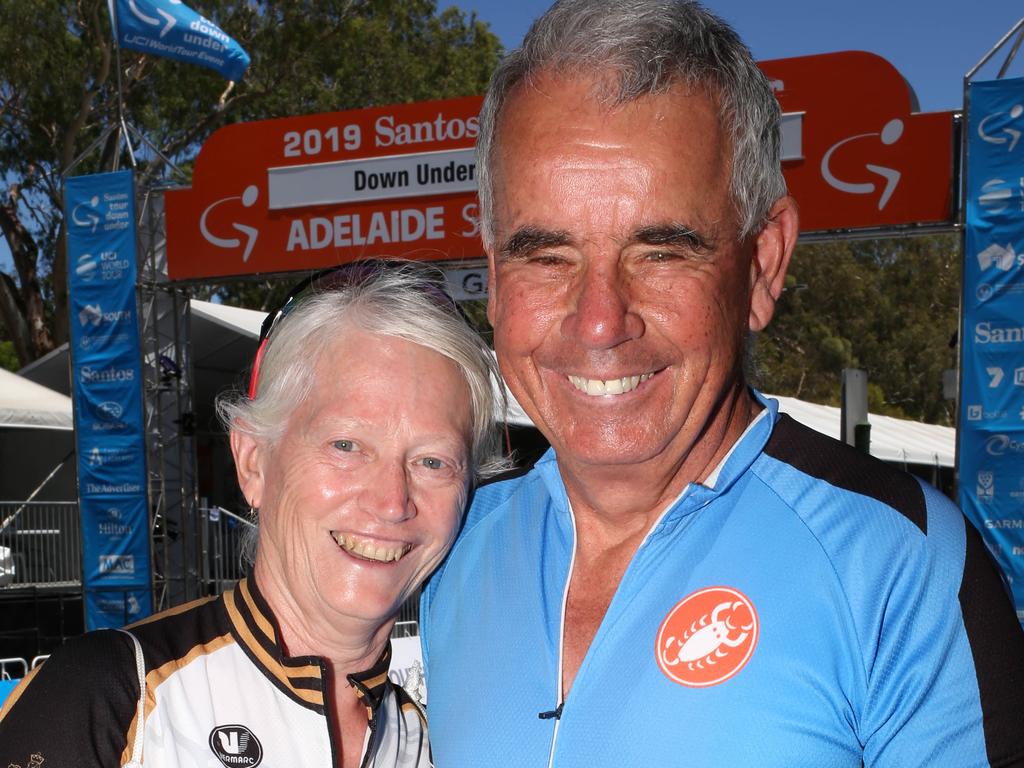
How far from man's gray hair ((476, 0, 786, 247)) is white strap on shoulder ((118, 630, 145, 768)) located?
110cm

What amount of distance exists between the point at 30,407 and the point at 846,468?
465 inches

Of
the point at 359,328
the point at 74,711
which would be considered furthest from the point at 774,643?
the point at 74,711

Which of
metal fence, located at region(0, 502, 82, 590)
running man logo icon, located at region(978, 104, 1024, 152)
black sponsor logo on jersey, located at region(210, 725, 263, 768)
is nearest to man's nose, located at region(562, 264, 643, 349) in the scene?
black sponsor logo on jersey, located at region(210, 725, 263, 768)

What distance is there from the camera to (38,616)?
10586mm

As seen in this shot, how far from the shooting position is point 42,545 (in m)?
11.5

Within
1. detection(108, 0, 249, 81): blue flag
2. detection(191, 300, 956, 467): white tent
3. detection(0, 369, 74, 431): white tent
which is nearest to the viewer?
detection(108, 0, 249, 81): blue flag

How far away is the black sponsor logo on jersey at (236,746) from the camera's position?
65.6 inches

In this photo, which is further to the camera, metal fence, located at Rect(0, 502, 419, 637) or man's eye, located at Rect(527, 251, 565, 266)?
metal fence, located at Rect(0, 502, 419, 637)

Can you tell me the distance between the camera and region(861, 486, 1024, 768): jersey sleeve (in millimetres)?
1354

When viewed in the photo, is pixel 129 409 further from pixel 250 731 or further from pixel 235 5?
pixel 235 5

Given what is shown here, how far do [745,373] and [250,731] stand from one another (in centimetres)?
103

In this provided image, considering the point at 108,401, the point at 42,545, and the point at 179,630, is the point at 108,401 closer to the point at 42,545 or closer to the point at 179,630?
the point at 42,545

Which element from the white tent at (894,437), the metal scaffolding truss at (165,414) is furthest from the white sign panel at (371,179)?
the white tent at (894,437)

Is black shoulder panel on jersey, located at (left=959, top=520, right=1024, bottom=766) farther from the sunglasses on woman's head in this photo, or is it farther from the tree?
the tree
